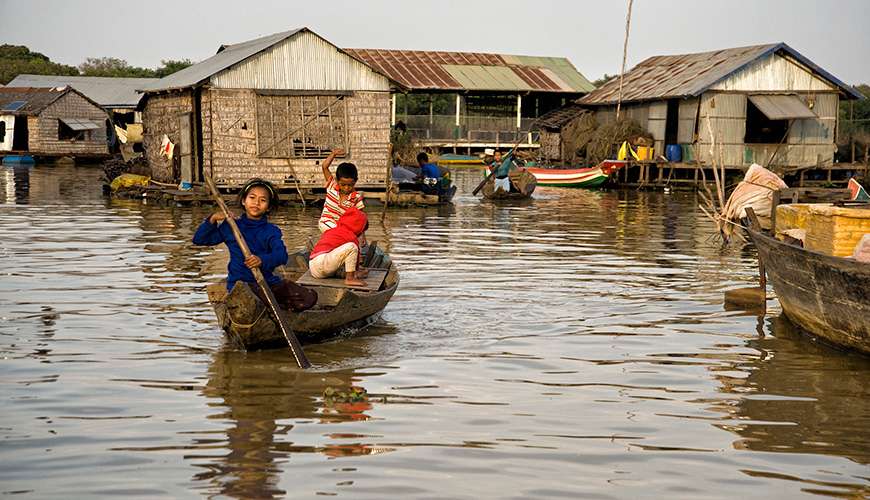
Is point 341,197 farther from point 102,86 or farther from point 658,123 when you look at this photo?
point 102,86

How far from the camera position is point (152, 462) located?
498cm

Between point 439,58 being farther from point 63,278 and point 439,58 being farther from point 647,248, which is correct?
point 63,278

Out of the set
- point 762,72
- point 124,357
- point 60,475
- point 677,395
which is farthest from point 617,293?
point 762,72

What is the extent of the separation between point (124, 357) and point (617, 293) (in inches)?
209

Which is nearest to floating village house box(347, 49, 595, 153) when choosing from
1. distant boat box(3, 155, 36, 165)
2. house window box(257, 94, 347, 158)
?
distant boat box(3, 155, 36, 165)

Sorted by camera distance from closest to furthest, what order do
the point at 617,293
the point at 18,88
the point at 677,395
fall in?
the point at 677,395 → the point at 617,293 → the point at 18,88

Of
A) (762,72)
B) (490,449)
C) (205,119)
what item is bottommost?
(490,449)

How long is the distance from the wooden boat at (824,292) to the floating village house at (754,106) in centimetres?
1961

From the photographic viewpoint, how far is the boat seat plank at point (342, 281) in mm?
8695

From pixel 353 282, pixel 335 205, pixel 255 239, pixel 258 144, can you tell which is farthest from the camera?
pixel 258 144

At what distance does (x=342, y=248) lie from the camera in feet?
29.1

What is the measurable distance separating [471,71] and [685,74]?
41.1 ft

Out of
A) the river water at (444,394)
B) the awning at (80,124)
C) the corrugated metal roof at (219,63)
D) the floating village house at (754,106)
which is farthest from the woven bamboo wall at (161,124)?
the awning at (80,124)

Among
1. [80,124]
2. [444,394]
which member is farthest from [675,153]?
[444,394]
